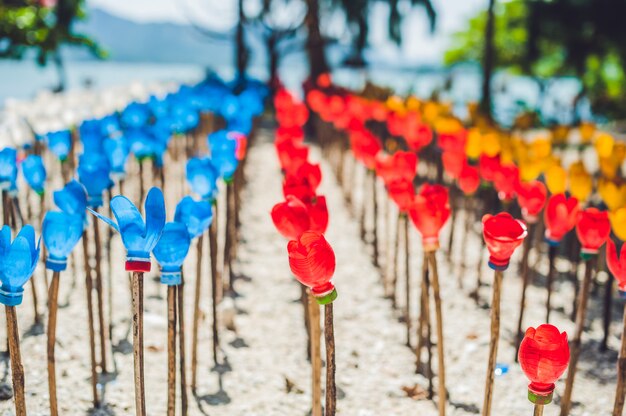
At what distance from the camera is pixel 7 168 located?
3098mm

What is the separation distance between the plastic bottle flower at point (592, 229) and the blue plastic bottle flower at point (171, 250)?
164 cm

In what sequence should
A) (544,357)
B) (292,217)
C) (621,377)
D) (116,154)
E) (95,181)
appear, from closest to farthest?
(544,357), (292,217), (621,377), (95,181), (116,154)

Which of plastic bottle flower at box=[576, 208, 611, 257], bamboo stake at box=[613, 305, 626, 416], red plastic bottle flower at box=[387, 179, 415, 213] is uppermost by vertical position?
red plastic bottle flower at box=[387, 179, 415, 213]

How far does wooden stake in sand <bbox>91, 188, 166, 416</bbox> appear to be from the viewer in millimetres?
2012

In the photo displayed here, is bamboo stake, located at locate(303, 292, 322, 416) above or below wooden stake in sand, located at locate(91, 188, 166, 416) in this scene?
below

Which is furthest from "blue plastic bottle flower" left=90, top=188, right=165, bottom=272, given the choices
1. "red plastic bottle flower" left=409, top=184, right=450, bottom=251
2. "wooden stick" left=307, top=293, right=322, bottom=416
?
"red plastic bottle flower" left=409, top=184, right=450, bottom=251

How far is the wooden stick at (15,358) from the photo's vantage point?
6.65 ft

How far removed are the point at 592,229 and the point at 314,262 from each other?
1.35m

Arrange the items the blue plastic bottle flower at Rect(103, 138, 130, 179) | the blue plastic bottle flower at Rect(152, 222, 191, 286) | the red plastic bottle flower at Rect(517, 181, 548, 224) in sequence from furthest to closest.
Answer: the blue plastic bottle flower at Rect(103, 138, 130, 179), the red plastic bottle flower at Rect(517, 181, 548, 224), the blue plastic bottle flower at Rect(152, 222, 191, 286)

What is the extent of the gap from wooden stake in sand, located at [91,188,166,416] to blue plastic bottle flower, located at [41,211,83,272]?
233 mm

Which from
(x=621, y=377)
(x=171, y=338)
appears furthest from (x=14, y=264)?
(x=621, y=377)

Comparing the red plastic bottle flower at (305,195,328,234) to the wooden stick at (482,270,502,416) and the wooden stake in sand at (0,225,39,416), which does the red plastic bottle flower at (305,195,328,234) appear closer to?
the wooden stick at (482,270,502,416)

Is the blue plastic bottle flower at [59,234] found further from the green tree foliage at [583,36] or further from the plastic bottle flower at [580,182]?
the green tree foliage at [583,36]

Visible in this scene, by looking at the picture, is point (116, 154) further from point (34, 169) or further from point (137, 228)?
point (137, 228)
